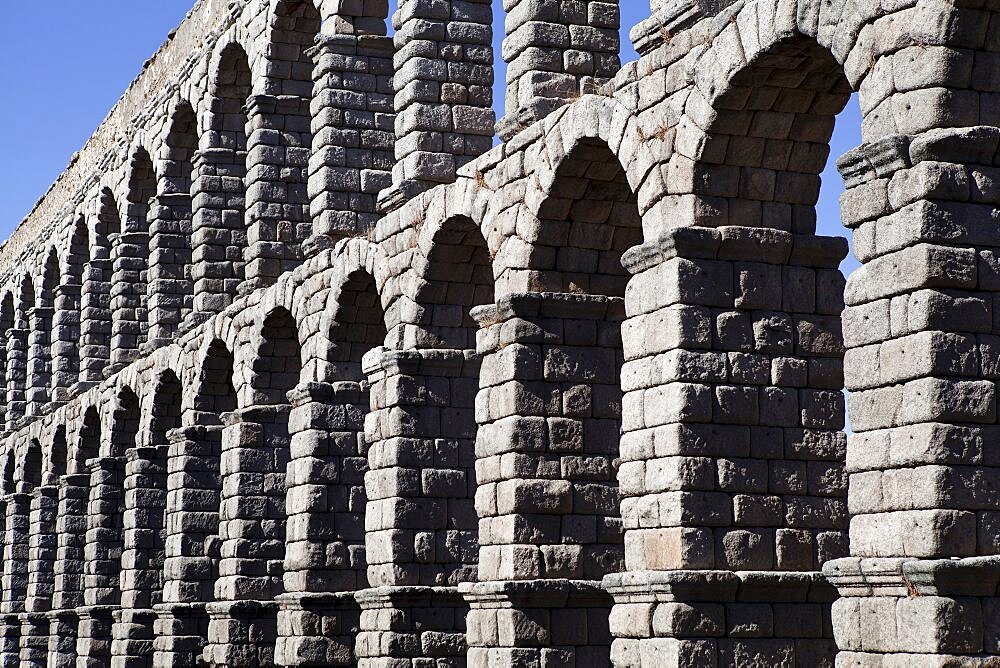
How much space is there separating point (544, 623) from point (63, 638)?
17.2m

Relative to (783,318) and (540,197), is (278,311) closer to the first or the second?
(540,197)

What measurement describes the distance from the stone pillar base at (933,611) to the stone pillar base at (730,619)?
2.01 metres

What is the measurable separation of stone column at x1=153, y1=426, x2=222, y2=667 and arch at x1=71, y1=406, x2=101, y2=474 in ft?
20.7

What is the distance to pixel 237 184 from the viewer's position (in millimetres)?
22922

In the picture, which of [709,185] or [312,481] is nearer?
[709,185]

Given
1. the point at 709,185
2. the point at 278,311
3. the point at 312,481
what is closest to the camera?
the point at 709,185

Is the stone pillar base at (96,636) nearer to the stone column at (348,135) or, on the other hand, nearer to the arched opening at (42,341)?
the arched opening at (42,341)

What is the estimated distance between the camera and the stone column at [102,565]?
26.9 meters

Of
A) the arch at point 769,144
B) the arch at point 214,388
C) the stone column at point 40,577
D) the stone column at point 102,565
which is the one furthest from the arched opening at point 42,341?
the arch at point 769,144

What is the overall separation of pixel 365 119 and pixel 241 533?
4.98 meters

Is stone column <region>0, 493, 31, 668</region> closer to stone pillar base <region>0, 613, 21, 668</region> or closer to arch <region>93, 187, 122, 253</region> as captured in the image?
stone pillar base <region>0, 613, 21, 668</region>

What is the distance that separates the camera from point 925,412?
9367mm

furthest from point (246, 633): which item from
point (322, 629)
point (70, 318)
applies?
point (70, 318)

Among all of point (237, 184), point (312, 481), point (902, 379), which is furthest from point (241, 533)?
point (902, 379)
